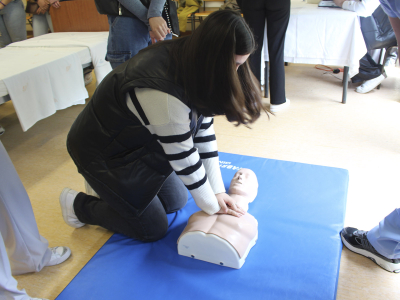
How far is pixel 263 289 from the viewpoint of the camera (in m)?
1.09

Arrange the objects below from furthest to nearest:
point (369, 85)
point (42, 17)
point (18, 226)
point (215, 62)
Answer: point (42, 17)
point (369, 85)
point (18, 226)
point (215, 62)

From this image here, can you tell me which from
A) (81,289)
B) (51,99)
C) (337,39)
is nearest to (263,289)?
(81,289)

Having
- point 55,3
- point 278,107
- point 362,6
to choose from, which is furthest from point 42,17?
point 362,6

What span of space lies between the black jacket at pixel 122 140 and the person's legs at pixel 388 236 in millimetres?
786

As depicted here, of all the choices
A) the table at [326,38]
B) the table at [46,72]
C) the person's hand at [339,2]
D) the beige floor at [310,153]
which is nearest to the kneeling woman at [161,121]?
the beige floor at [310,153]

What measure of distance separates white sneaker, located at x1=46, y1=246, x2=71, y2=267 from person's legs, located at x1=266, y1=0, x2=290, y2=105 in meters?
1.94

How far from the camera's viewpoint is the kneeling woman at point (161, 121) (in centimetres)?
87

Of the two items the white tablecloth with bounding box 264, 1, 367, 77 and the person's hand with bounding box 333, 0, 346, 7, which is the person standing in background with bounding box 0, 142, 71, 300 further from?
the person's hand with bounding box 333, 0, 346, 7

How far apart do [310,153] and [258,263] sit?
0.99 meters

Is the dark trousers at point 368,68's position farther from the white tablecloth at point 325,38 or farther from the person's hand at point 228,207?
the person's hand at point 228,207

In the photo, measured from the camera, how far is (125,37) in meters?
1.80

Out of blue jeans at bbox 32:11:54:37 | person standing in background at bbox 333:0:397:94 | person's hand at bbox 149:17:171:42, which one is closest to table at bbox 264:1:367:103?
person standing in background at bbox 333:0:397:94

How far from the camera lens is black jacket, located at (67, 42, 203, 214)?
97 cm

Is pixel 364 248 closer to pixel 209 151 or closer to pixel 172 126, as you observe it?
pixel 209 151
